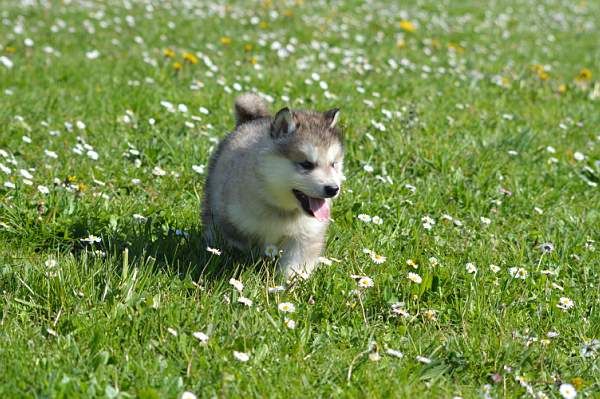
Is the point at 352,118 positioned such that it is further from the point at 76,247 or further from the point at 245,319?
the point at 245,319

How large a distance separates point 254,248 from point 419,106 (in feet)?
12.8

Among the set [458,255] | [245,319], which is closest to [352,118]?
[458,255]

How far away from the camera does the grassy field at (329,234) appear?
12.7 feet

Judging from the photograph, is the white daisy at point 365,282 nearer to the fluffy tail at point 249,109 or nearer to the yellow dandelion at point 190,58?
the fluffy tail at point 249,109

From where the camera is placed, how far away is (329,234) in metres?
5.62

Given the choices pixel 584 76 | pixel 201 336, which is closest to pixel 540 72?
pixel 584 76

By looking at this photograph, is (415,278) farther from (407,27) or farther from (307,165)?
(407,27)

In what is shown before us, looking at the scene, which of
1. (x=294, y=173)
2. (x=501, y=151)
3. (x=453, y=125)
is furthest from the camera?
(x=453, y=125)

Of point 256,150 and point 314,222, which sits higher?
point 256,150

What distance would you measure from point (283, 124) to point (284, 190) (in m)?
0.38

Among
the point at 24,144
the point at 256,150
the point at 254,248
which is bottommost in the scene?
the point at 24,144

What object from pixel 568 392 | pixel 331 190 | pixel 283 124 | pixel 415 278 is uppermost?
pixel 283 124

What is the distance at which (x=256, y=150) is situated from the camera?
16.4ft

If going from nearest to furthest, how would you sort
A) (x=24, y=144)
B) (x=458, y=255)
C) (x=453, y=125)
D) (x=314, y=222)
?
(x=314, y=222) < (x=458, y=255) < (x=24, y=144) < (x=453, y=125)
